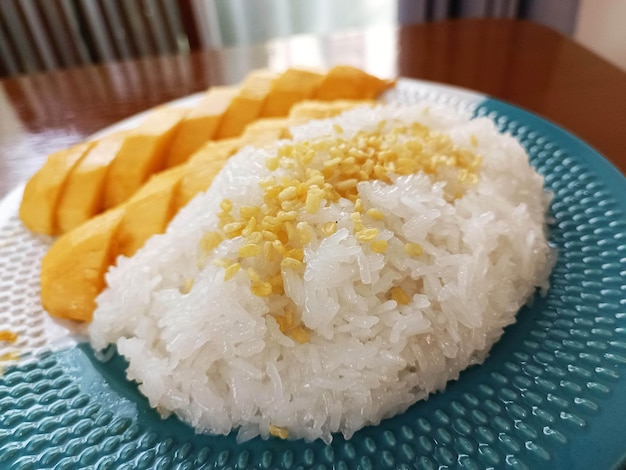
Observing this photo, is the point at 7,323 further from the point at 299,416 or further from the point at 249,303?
the point at 299,416

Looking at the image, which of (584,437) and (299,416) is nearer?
(584,437)

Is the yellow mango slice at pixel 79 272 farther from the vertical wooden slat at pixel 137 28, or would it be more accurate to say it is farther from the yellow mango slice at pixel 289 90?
the vertical wooden slat at pixel 137 28

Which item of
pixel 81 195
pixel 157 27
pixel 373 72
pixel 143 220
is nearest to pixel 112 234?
pixel 143 220

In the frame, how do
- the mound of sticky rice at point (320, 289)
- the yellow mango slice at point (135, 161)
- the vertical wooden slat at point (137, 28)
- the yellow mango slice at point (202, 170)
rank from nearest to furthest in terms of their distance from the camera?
1. the mound of sticky rice at point (320, 289)
2. the yellow mango slice at point (202, 170)
3. the yellow mango slice at point (135, 161)
4. the vertical wooden slat at point (137, 28)

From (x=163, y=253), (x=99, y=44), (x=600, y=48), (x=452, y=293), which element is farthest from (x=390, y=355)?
(x=99, y=44)

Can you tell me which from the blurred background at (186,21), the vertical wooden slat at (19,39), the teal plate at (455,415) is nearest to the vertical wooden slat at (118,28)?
the blurred background at (186,21)
